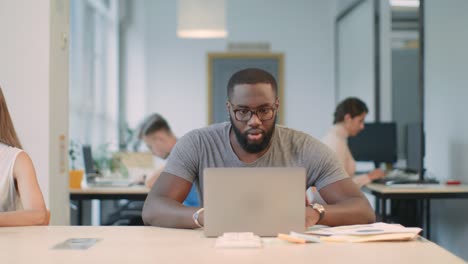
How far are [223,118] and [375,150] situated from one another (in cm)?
339

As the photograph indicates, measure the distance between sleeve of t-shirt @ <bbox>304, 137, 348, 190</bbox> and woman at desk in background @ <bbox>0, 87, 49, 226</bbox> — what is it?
1.05 meters

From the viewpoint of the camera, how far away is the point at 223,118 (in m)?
9.34

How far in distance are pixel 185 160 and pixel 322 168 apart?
1.79 feet

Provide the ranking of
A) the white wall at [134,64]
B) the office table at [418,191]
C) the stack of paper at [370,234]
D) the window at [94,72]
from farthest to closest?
the white wall at [134,64]
the window at [94,72]
the office table at [418,191]
the stack of paper at [370,234]

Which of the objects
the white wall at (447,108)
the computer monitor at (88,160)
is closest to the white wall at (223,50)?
the white wall at (447,108)

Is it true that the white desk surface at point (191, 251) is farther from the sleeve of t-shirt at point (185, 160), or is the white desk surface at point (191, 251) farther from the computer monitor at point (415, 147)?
the computer monitor at point (415, 147)

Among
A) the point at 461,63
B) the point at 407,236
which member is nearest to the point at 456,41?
the point at 461,63

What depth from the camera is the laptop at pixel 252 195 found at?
1970mm

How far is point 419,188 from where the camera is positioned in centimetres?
486

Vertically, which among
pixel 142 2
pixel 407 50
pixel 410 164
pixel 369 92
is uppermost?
pixel 142 2

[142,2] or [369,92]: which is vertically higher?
[142,2]

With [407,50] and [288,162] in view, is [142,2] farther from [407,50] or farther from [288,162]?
[288,162]

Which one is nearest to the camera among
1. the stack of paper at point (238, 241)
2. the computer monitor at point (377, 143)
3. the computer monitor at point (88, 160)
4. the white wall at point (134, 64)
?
the stack of paper at point (238, 241)

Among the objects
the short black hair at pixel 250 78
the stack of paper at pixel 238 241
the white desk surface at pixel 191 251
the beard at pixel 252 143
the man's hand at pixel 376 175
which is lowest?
the man's hand at pixel 376 175
